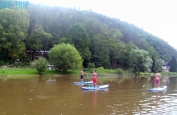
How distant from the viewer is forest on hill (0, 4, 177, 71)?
67188 millimetres

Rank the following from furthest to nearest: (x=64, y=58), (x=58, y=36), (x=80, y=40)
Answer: (x=58, y=36) → (x=80, y=40) → (x=64, y=58)

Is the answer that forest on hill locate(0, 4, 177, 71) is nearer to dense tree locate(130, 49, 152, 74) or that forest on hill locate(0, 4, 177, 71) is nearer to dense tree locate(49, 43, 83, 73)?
dense tree locate(130, 49, 152, 74)

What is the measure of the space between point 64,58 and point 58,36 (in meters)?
34.8

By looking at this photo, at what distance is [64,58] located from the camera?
2466 inches

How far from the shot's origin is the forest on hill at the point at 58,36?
6719cm

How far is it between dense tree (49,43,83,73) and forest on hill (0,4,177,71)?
39.0 feet

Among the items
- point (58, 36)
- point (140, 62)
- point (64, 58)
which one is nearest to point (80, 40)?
point (58, 36)

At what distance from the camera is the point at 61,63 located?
2456 inches

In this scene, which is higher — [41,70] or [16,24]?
[16,24]

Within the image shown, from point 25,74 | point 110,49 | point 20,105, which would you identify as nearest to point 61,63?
point 25,74

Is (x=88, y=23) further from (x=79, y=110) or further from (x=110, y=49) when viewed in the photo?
(x=79, y=110)

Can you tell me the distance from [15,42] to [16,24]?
5.15m

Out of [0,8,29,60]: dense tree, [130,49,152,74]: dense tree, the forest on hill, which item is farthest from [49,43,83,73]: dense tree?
[130,49,152,74]: dense tree

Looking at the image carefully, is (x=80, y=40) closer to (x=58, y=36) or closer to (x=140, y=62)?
(x=58, y=36)
